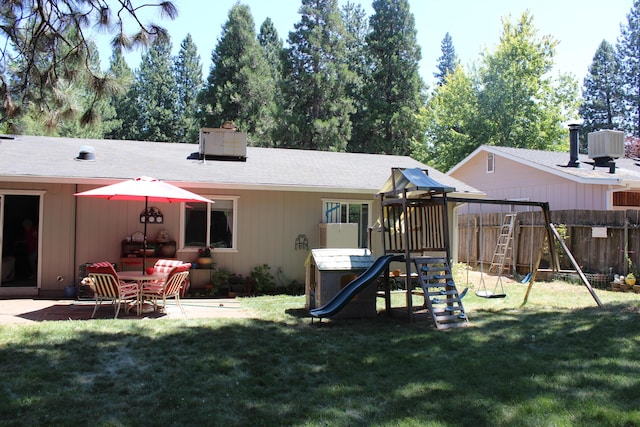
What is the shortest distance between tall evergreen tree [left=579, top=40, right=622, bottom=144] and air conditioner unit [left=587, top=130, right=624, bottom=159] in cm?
2238


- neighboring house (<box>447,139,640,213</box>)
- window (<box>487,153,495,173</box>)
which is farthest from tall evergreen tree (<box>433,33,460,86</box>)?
Result: window (<box>487,153,495,173</box>)

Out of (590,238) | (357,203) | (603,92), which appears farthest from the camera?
(603,92)

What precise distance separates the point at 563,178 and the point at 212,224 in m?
10.5

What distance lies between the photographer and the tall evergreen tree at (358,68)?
29.5 m

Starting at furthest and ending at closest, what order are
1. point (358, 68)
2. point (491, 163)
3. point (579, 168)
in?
1. point (358, 68)
2. point (491, 163)
3. point (579, 168)

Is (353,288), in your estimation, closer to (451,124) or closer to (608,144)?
(608,144)

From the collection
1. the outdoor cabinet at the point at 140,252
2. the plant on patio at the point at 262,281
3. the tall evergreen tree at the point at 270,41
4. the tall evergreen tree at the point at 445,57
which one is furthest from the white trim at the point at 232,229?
the tall evergreen tree at the point at 445,57

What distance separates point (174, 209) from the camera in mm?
10516

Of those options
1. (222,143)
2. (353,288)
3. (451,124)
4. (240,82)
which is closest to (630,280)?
(353,288)

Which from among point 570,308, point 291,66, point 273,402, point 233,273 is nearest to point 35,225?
point 233,273

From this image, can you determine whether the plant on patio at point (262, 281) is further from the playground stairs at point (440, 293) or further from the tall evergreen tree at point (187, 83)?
the tall evergreen tree at point (187, 83)

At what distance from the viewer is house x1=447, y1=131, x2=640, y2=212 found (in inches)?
559

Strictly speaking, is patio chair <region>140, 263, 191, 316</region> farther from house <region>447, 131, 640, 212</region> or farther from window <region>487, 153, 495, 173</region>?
window <region>487, 153, 495, 173</region>

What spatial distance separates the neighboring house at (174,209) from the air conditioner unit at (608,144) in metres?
6.49
